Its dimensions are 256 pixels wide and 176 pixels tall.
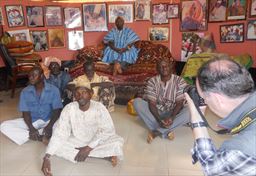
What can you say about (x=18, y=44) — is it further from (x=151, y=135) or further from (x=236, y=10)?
(x=236, y=10)

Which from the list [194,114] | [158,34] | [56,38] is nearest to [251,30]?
[158,34]

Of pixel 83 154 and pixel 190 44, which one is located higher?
pixel 190 44

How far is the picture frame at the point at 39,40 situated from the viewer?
588 centimetres

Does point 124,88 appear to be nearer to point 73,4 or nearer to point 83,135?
point 83,135

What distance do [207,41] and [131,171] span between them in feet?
12.3

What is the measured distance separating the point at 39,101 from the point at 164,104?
1534 millimetres

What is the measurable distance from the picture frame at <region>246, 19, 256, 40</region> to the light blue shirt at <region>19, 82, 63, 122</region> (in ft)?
11.8

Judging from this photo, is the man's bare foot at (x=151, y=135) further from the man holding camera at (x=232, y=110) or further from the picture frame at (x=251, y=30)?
the picture frame at (x=251, y=30)

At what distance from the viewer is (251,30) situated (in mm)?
4711

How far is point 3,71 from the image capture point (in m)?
5.65

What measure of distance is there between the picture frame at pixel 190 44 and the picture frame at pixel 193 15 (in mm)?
104

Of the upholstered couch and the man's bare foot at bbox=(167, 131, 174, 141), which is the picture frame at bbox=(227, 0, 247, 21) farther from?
the man's bare foot at bbox=(167, 131, 174, 141)

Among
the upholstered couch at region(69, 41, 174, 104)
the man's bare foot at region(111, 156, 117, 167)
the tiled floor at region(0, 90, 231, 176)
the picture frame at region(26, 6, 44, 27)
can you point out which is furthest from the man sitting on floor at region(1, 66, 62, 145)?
the picture frame at region(26, 6, 44, 27)

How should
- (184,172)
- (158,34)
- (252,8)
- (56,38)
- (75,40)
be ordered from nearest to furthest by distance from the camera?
(184,172) → (252,8) → (158,34) → (56,38) → (75,40)
